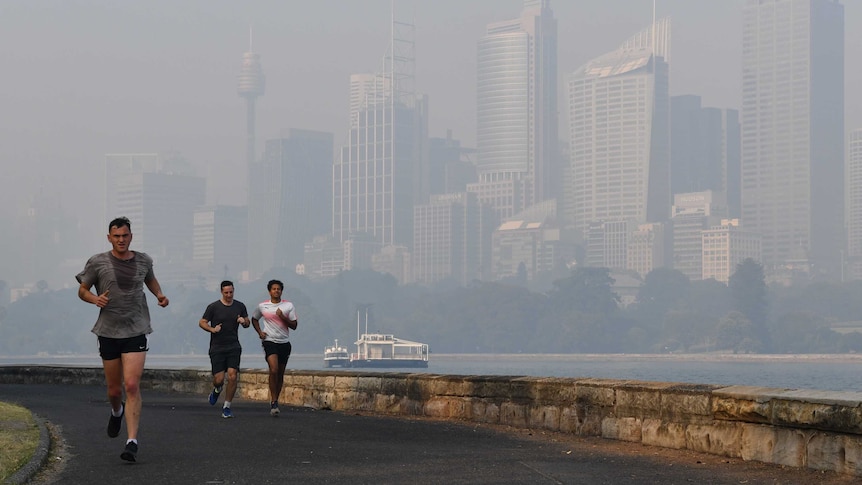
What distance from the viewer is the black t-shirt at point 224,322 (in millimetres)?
17703

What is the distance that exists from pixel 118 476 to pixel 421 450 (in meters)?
3.20

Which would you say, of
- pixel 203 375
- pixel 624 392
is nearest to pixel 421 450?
pixel 624 392

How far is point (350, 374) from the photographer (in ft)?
64.1

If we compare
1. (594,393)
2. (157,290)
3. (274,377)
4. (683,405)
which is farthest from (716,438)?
(274,377)

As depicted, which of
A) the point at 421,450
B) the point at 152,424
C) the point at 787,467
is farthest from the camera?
the point at 152,424

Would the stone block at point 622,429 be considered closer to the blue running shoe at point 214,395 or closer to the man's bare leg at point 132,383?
the man's bare leg at point 132,383

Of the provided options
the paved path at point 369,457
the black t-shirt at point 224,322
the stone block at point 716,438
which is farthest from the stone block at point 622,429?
the black t-shirt at point 224,322

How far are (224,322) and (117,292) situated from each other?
20.9 feet

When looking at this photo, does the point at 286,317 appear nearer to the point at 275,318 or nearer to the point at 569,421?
the point at 275,318

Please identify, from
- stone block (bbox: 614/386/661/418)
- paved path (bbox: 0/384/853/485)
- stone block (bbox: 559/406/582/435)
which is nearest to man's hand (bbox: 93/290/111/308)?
paved path (bbox: 0/384/853/485)

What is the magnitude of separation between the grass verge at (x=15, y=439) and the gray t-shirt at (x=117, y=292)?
127 cm

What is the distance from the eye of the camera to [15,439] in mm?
12891

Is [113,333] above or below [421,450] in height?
above

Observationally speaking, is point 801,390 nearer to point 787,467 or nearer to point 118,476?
point 787,467
